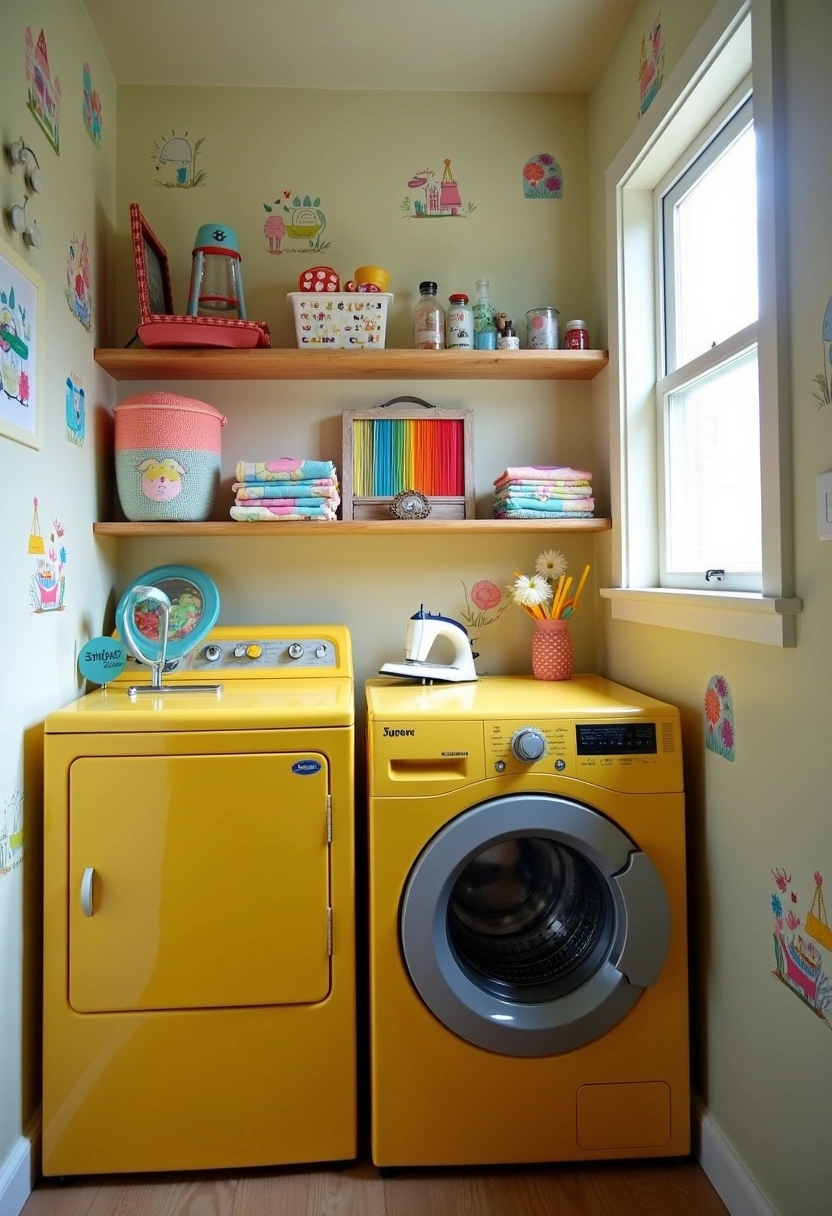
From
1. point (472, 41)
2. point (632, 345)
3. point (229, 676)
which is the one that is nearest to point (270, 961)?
point (229, 676)

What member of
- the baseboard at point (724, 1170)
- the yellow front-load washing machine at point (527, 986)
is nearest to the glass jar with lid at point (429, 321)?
the yellow front-load washing machine at point (527, 986)

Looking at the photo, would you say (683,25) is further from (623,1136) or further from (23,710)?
(623,1136)

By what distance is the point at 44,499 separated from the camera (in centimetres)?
164


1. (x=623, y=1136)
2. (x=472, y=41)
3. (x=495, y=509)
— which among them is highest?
(x=472, y=41)

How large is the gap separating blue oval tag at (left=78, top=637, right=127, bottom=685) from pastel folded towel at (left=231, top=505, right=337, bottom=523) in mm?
436

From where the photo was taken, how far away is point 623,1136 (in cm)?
157

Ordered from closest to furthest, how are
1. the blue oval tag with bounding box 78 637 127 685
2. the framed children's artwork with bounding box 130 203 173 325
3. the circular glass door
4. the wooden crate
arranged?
1. the circular glass door
2. the blue oval tag with bounding box 78 637 127 685
3. the framed children's artwork with bounding box 130 203 173 325
4. the wooden crate

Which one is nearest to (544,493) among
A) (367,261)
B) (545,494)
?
(545,494)

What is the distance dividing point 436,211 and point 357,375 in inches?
21.5

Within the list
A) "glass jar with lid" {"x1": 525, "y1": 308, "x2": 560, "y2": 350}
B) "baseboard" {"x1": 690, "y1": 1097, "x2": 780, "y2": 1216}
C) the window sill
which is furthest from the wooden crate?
"baseboard" {"x1": 690, "y1": 1097, "x2": 780, "y2": 1216}

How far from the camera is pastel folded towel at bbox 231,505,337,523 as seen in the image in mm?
1941

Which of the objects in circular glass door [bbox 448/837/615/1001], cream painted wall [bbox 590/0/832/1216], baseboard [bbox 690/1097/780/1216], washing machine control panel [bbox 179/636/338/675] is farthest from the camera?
washing machine control panel [bbox 179/636/338/675]

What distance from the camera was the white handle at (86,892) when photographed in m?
1.51

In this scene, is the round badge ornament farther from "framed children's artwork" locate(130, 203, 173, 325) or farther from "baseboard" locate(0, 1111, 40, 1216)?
"baseboard" locate(0, 1111, 40, 1216)
